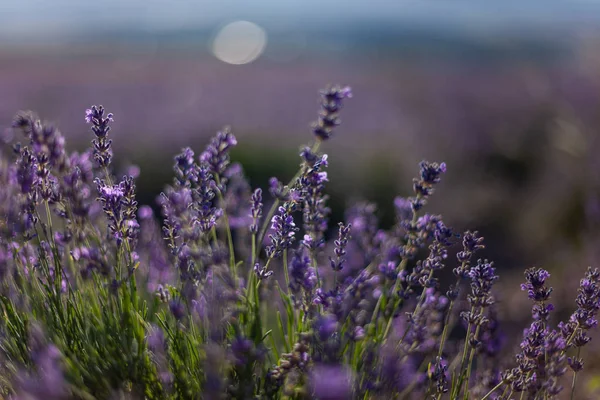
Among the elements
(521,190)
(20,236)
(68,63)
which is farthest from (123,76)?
(20,236)

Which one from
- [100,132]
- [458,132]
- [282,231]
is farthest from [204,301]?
[458,132]

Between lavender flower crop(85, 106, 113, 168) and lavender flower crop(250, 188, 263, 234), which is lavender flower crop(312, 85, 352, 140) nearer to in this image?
lavender flower crop(250, 188, 263, 234)

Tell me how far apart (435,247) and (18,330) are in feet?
3.60

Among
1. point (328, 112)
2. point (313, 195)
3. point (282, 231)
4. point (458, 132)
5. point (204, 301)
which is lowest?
point (204, 301)

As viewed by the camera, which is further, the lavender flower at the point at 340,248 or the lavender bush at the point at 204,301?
the lavender flower at the point at 340,248

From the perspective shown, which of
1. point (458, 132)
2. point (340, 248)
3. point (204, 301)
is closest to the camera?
point (204, 301)

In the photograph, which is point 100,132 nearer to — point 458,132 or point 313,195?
point 313,195

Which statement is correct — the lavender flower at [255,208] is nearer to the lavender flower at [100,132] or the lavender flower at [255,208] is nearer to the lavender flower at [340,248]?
the lavender flower at [340,248]

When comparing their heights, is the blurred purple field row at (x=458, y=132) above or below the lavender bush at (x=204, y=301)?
above

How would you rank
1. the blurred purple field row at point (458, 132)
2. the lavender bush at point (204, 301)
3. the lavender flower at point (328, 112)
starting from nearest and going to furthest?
the lavender bush at point (204, 301)
the lavender flower at point (328, 112)
the blurred purple field row at point (458, 132)

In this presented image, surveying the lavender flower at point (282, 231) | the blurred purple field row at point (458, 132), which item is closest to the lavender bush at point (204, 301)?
the lavender flower at point (282, 231)

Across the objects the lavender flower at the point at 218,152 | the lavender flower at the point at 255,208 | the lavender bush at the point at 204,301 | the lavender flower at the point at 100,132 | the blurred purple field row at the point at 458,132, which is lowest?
the lavender bush at the point at 204,301

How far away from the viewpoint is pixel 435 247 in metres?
1.75

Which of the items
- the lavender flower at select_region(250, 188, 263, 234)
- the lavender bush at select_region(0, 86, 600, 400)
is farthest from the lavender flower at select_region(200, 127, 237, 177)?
the lavender flower at select_region(250, 188, 263, 234)
